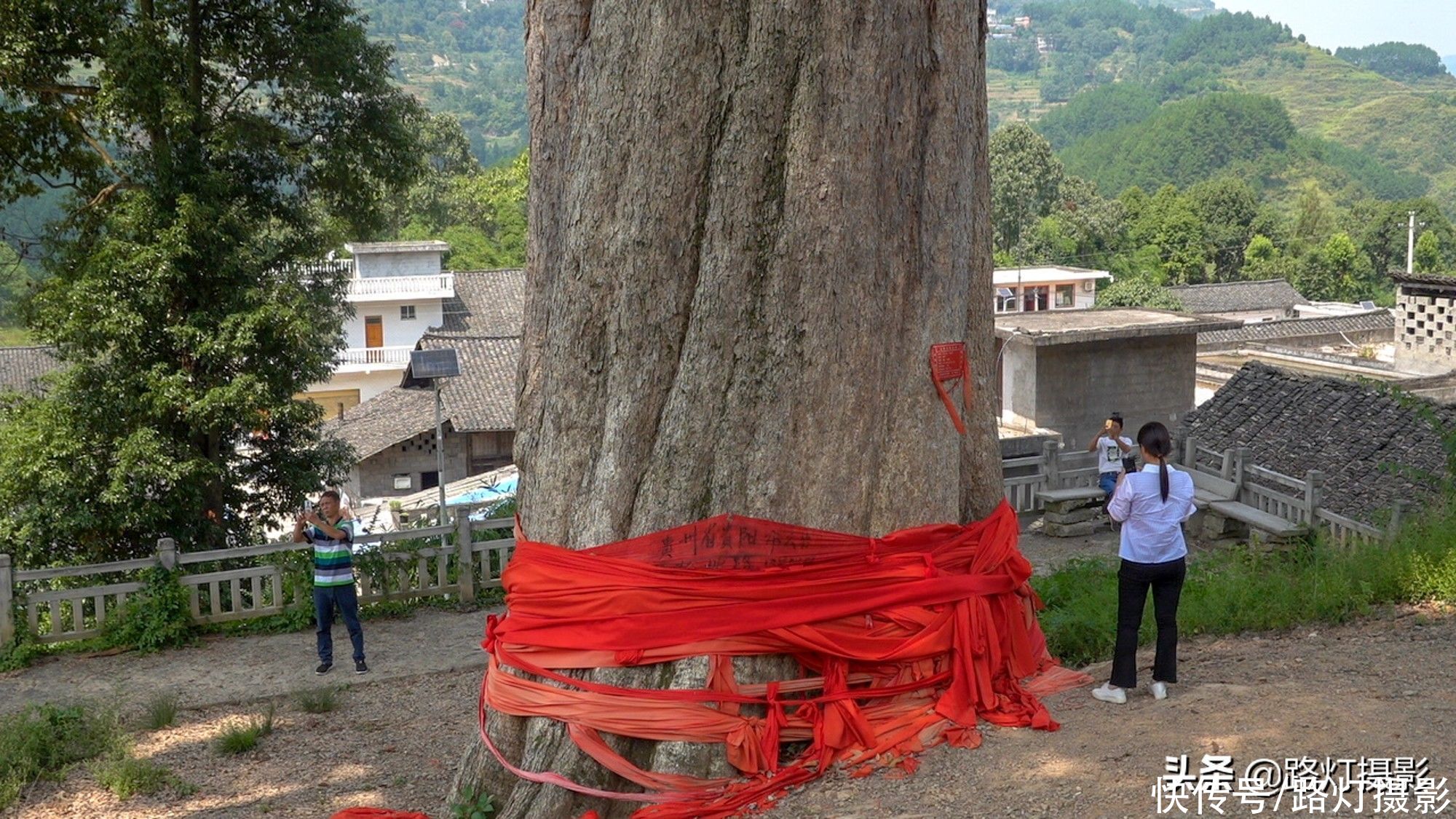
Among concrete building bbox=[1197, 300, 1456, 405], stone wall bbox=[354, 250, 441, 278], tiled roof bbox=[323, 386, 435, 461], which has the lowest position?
tiled roof bbox=[323, 386, 435, 461]

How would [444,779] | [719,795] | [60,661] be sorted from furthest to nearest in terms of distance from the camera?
[60,661] → [444,779] → [719,795]

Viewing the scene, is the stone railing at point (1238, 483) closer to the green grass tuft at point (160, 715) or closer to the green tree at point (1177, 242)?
the green grass tuft at point (160, 715)

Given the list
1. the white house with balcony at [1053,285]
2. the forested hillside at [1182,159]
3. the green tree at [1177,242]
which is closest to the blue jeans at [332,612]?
the forested hillside at [1182,159]

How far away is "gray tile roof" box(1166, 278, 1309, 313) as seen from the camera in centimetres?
5231

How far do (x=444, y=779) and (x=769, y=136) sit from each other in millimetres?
4012

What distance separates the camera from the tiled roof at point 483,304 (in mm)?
43231

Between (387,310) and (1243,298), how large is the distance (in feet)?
114

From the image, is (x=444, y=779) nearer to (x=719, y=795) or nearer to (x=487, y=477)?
(x=719, y=795)

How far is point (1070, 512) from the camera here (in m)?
16.6

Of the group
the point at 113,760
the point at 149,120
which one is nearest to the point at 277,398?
the point at 149,120

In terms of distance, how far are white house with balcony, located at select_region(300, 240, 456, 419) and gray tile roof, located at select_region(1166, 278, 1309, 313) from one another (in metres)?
29.4

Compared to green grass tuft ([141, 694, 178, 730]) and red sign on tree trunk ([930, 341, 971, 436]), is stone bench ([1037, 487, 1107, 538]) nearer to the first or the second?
green grass tuft ([141, 694, 178, 730])

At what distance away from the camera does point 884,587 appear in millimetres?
5211

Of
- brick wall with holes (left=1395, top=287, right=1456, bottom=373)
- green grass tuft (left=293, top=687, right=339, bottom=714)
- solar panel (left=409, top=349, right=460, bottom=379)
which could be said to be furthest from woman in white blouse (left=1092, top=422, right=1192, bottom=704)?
brick wall with holes (left=1395, top=287, right=1456, bottom=373)
